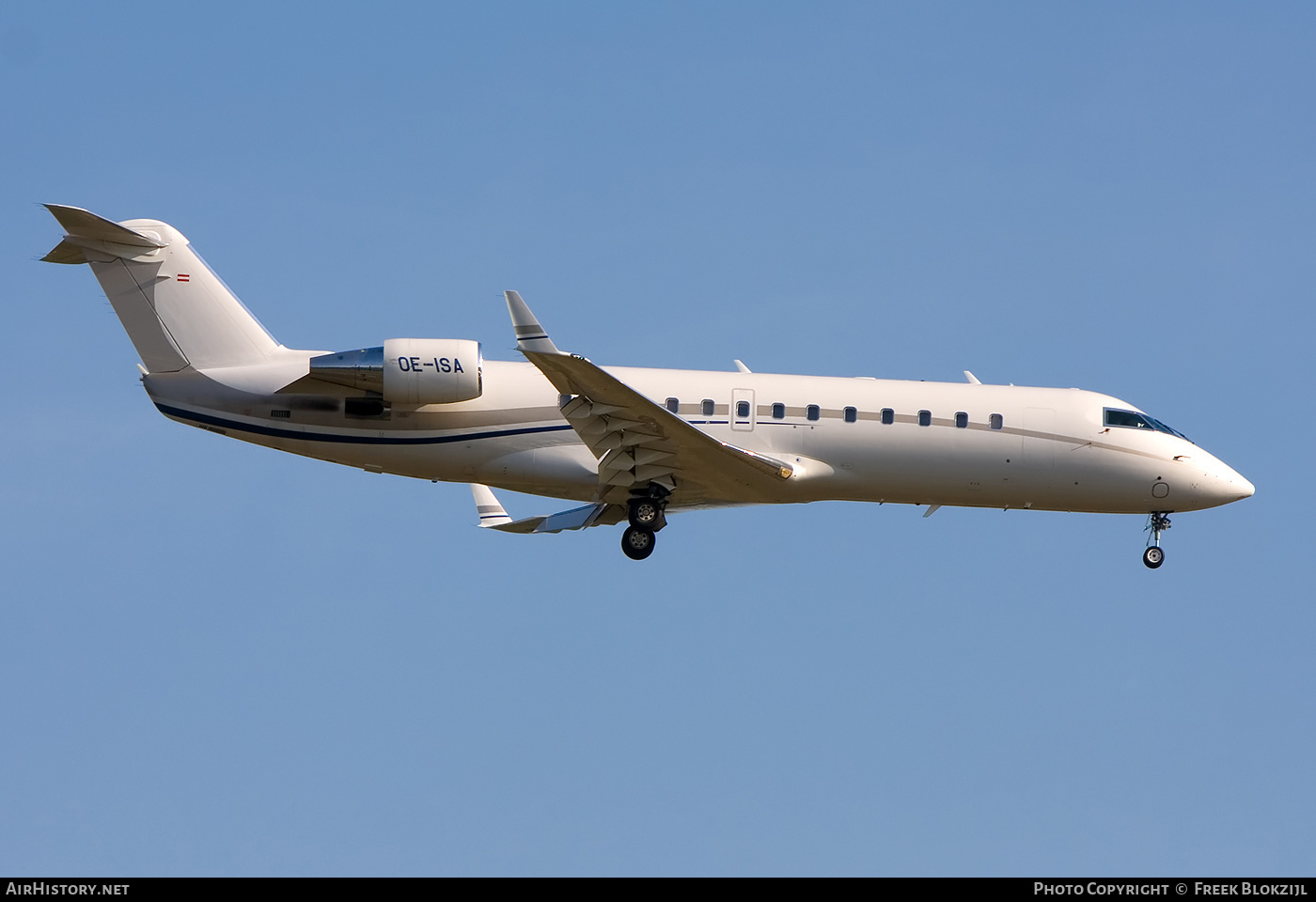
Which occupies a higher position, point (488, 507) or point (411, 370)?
point (411, 370)

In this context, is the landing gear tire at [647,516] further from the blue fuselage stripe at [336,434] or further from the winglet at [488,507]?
the winglet at [488,507]

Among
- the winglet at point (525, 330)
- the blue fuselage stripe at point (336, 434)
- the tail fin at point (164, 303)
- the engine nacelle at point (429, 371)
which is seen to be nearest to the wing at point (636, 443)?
the winglet at point (525, 330)

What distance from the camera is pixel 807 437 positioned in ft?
76.9

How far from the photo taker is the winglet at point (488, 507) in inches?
1028

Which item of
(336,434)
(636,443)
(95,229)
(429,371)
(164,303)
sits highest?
(95,229)

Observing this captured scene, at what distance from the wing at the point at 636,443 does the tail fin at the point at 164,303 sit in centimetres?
537

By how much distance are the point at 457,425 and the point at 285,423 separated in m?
2.65

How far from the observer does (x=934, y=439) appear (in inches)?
935

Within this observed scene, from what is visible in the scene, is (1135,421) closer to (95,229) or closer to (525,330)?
(525,330)

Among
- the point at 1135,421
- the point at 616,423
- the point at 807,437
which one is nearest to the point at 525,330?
the point at 616,423

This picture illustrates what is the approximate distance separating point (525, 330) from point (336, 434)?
175 inches
